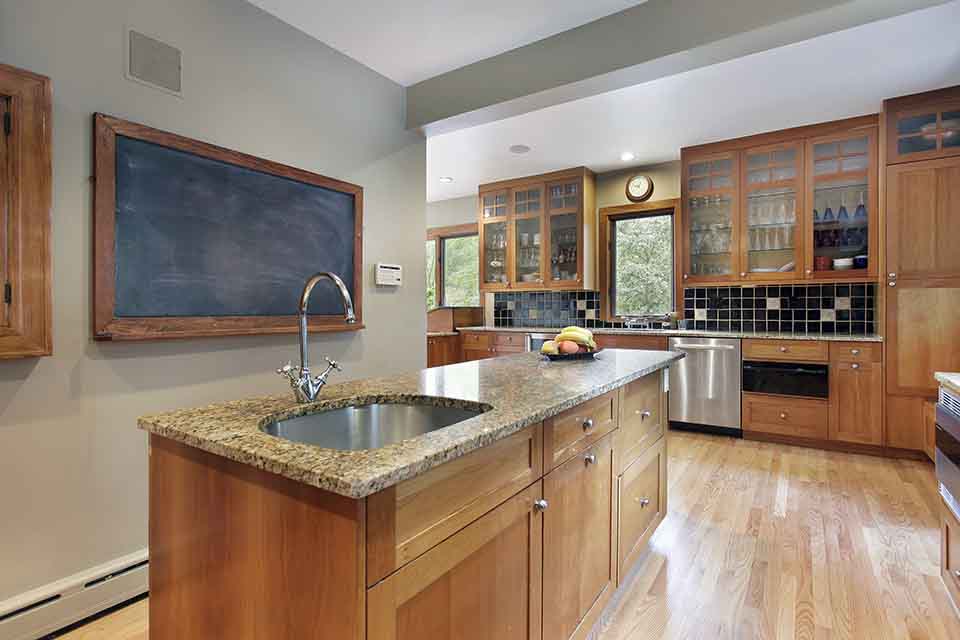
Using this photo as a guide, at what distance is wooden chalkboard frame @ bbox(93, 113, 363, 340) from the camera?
177cm

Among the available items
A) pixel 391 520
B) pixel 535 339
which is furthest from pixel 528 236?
pixel 391 520

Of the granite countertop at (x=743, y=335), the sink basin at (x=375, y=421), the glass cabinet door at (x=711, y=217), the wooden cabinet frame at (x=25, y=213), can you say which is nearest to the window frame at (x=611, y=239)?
the glass cabinet door at (x=711, y=217)

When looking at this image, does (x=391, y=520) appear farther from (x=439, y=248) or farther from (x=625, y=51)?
(x=439, y=248)

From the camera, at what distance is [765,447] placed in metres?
3.80

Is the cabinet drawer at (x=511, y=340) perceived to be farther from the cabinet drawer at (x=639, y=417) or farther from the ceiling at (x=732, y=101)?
the cabinet drawer at (x=639, y=417)

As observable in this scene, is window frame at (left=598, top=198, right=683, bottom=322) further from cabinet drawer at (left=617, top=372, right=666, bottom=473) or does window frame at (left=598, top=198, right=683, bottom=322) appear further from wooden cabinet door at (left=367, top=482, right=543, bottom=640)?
wooden cabinet door at (left=367, top=482, right=543, bottom=640)

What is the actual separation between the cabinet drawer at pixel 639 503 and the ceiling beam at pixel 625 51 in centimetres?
180

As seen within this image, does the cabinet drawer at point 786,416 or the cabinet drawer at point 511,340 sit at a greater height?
the cabinet drawer at point 511,340

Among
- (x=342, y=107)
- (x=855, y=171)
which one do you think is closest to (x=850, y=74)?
(x=855, y=171)

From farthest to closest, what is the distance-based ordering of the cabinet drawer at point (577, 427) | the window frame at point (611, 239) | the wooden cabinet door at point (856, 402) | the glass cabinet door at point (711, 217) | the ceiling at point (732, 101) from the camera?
the window frame at point (611, 239), the glass cabinet door at point (711, 217), the wooden cabinet door at point (856, 402), the ceiling at point (732, 101), the cabinet drawer at point (577, 427)

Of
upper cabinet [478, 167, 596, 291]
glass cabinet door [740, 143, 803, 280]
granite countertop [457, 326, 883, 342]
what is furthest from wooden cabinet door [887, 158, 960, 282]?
upper cabinet [478, 167, 596, 291]

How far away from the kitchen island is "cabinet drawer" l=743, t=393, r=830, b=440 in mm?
2885

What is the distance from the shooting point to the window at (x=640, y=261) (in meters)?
4.93

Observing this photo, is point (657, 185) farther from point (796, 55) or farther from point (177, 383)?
point (177, 383)
